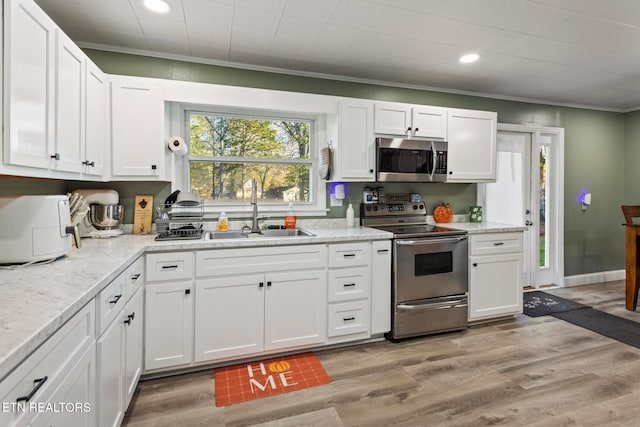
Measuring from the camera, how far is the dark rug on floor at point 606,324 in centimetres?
292

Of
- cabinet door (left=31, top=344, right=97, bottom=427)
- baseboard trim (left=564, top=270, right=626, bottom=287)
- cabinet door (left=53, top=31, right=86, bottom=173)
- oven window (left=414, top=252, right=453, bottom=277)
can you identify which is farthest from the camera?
baseboard trim (left=564, top=270, right=626, bottom=287)

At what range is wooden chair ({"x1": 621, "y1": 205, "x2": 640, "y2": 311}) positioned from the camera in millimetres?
3429

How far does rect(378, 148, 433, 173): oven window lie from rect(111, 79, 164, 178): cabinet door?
191 cm

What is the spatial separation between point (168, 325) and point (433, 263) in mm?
2155

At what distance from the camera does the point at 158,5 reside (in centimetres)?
212

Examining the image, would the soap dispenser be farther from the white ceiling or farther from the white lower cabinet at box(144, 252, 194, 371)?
the white lower cabinet at box(144, 252, 194, 371)

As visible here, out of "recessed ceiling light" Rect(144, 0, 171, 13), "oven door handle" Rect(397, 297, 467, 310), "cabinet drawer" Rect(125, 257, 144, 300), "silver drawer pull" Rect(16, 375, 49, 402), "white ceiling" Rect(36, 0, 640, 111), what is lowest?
"oven door handle" Rect(397, 297, 467, 310)

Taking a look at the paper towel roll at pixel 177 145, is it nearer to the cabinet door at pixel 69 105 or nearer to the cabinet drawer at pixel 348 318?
the cabinet door at pixel 69 105

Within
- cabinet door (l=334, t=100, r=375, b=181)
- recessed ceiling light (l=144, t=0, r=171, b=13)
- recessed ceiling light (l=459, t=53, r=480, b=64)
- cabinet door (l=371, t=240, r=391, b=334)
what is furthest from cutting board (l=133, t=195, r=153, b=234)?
recessed ceiling light (l=459, t=53, r=480, b=64)

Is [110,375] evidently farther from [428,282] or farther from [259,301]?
[428,282]

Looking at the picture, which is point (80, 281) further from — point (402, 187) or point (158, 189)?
point (402, 187)

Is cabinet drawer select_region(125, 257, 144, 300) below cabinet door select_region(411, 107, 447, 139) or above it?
below

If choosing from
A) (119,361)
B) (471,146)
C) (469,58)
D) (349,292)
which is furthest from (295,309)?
(469,58)

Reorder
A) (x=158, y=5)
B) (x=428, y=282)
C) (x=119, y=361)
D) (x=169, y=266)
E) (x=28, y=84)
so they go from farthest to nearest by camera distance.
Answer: (x=428, y=282)
(x=169, y=266)
(x=158, y=5)
(x=119, y=361)
(x=28, y=84)
